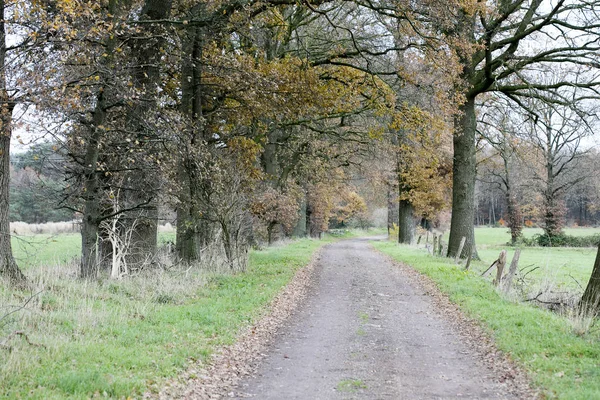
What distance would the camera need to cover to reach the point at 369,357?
25.7ft

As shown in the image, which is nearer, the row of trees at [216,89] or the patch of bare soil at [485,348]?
the patch of bare soil at [485,348]

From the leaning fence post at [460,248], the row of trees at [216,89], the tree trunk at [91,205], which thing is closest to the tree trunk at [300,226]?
the row of trees at [216,89]

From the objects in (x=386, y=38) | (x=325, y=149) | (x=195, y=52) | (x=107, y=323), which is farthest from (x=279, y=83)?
(x=325, y=149)

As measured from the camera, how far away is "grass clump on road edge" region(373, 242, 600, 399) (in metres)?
6.14

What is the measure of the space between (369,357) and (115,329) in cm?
372

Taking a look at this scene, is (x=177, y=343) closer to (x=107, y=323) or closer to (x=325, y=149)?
(x=107, y=323)

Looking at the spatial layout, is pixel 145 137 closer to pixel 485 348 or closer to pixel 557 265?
pixel 485 348

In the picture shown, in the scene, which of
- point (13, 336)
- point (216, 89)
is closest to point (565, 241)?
point (216, 89)

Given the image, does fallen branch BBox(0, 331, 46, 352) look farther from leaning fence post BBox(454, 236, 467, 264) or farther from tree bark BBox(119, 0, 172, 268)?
leaning fence post BBox(454, 236, 467, 264)

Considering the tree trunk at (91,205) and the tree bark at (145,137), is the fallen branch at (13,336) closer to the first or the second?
the tree trunk at (91,205)

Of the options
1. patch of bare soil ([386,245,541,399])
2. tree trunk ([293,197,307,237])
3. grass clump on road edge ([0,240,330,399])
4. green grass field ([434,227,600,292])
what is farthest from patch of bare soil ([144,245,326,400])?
tree trunk ([293,197,307,237])

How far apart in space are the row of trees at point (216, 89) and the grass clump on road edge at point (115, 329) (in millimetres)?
1537

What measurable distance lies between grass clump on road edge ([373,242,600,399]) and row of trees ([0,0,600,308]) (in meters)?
6.72

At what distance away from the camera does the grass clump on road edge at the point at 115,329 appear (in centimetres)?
554
